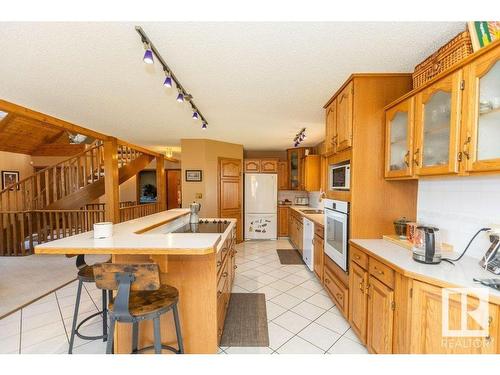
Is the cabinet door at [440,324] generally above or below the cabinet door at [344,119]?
below

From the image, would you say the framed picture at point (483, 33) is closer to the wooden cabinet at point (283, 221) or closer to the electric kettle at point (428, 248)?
the electric kettle at point (428, 248)

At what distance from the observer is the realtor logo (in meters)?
1.11

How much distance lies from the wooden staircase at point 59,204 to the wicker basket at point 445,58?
516cm

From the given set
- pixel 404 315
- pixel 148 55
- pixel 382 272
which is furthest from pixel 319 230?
pixel 148 55

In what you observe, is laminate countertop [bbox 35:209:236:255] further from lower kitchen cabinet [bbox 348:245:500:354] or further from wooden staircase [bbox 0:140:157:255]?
wooden staircase [bbox 0:140:157:255]

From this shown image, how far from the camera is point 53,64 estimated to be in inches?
74.9

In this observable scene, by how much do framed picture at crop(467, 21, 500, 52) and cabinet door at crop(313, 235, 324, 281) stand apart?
2365mm

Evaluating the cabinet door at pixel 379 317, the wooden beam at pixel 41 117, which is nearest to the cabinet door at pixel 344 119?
the cabinet door at pixel 379 317

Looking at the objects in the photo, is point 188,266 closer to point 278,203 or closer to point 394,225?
point 394,225

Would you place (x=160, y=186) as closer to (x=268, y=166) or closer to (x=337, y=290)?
(x=268, y=166)

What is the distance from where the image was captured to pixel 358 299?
1.97 metres

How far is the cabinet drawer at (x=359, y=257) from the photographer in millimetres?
1883
